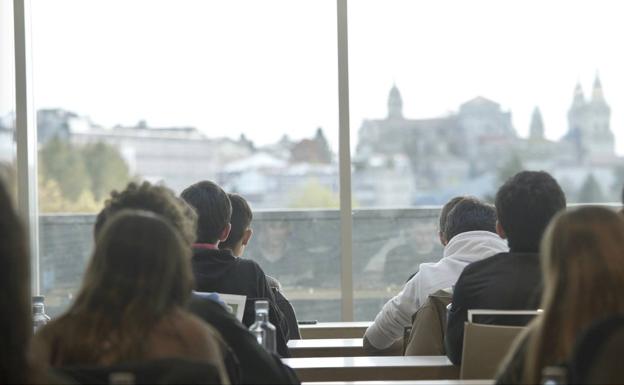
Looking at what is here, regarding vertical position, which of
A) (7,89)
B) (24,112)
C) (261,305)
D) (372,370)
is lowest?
(372,370)

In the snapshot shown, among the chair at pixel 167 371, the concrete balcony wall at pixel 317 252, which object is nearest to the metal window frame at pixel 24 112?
the concrete balcony wall at pixel 317 252

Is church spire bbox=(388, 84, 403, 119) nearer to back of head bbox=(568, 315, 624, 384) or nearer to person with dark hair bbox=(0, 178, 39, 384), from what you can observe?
back of head bbox=(568, 315, 624, 384)

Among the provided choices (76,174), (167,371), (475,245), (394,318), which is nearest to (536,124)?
(475,245)

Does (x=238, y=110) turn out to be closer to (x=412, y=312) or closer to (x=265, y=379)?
(x=412, y=312)

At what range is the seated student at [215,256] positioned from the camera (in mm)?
3797

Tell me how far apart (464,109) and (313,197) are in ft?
3.45

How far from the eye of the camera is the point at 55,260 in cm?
629

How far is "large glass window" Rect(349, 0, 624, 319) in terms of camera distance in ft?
20.0

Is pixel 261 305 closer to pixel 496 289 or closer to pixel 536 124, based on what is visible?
pixel 496 289

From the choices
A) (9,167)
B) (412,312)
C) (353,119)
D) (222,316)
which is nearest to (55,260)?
(9,167)

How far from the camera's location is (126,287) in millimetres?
2197

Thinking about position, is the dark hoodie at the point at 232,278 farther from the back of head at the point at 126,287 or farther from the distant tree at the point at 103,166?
the distant tree at the point at 103,166

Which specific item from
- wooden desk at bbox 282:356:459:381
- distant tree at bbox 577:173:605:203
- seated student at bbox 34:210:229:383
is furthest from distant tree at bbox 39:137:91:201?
seated student at bbox 34:210:229:383

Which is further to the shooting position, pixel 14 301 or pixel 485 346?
pixel 485 346
